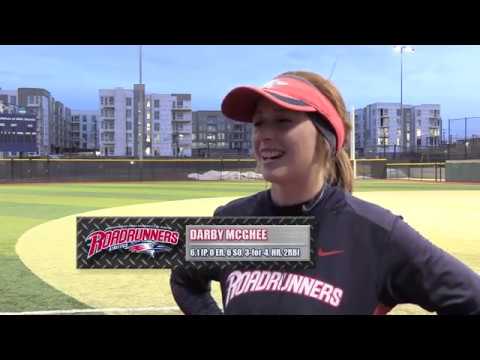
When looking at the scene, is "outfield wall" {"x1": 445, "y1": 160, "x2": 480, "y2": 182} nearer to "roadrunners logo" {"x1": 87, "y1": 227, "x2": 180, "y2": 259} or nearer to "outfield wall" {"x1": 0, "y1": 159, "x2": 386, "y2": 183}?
"outfield wall" {"x1": 0, "y1": 159, "x2": 386, "y2": 183}

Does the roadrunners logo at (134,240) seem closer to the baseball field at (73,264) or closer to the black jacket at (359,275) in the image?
the baseball field at (73,264)

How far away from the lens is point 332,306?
75.9 inches

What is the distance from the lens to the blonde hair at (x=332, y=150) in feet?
6.26

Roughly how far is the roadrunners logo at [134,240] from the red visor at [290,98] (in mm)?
665

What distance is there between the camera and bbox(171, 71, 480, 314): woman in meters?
1.83

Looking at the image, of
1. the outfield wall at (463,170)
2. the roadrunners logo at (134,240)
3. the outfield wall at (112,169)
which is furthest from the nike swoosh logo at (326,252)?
the outfield wall at (463,170)

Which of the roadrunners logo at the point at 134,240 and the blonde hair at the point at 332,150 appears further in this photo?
the roadrunners logo at the point at 134,240

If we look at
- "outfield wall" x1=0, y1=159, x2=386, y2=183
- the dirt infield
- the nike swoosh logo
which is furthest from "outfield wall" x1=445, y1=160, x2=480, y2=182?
the nike swoosh logo

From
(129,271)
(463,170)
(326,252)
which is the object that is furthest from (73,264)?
(463,170)

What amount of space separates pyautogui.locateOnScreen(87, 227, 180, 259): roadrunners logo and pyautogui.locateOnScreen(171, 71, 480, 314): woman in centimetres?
40

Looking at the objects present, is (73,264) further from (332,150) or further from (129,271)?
(332,150)

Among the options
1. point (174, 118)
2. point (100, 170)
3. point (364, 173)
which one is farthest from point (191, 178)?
point (174, 118)
